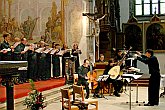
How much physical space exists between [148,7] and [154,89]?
53.4 feet

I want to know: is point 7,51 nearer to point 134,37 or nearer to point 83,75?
point 83,75

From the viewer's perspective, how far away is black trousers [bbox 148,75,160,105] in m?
11.5

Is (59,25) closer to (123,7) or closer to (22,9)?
(22,9)

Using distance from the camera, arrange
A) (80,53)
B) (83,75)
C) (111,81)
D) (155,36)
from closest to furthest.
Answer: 1. (83,75)
2. (111,81)
3. (80,53)
4. (155,36)

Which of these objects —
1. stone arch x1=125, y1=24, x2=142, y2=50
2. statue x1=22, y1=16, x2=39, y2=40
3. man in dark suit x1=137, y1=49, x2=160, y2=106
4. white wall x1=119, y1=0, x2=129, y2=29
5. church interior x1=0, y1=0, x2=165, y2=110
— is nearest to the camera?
church interior x1=0, y1=0, x2=165, y2=110

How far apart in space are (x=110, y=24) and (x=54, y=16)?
558cm

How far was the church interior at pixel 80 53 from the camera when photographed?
10.5m

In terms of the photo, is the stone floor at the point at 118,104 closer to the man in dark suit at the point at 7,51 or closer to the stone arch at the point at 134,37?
the man in dark suit at the point at 7,51

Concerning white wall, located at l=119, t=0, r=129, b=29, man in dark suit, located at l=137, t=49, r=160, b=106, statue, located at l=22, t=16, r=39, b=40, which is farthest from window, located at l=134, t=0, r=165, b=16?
man in dark suit, located at l=137, t=49, r=160, b=106

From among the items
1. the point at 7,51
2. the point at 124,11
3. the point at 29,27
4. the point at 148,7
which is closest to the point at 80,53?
the point at 29,27

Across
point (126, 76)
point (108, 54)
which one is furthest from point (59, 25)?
point (126, 76)

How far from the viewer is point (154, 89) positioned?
11.6 meters

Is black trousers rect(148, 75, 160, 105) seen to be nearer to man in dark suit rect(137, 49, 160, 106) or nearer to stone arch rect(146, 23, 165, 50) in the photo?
man in dark suit rect(137, 49, 160, 106)

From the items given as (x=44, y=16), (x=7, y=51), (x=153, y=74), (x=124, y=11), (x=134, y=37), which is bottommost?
(x=153, y=74)
